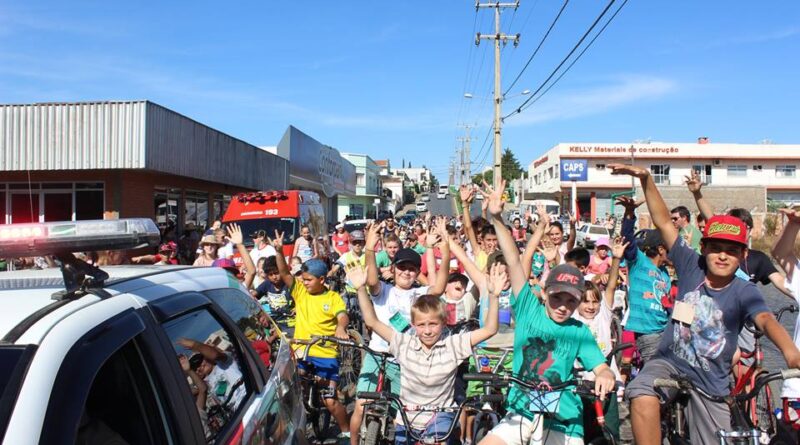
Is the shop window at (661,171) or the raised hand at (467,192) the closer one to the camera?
the raised hand at (467,192)

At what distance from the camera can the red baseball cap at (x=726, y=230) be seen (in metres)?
3.71

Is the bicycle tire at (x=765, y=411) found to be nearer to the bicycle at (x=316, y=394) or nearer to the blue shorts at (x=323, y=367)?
the bicycle at (x=316, y=394)

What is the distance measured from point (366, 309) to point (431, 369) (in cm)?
72

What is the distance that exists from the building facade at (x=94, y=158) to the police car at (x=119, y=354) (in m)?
14.1

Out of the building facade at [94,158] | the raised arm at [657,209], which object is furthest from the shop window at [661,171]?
the raised arm at [657,209]

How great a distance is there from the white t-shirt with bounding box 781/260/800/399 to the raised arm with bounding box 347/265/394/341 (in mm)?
2721

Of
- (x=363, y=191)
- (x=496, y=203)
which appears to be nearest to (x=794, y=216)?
(x=496, y=203)

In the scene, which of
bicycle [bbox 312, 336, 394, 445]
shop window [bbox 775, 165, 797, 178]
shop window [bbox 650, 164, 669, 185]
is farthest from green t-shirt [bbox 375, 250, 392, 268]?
shop window [bbox 775, 165, 797, 178]

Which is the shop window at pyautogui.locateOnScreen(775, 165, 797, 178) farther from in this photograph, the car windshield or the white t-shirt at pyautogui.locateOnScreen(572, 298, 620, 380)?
the white t-shirt at pyautogui.locateOnScreen(572, 298, 620, 380)

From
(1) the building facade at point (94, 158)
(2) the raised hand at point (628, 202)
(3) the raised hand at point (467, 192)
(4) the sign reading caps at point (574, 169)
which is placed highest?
(4) the sign reading caps at point (574, 169)

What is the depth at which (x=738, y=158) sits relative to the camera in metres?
59.3

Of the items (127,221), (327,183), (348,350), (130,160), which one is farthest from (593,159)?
→ (127,221)

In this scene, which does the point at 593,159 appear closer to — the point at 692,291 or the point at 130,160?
the point at 130,160

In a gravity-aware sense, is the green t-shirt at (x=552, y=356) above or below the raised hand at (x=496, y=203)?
below
